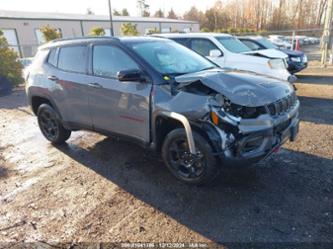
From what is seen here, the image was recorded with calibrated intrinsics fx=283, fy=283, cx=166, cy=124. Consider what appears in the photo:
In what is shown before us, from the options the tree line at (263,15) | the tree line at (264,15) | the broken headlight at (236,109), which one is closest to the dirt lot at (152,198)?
the broken headlight at (236,109)

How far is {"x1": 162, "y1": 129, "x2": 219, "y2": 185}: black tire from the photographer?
323 cm

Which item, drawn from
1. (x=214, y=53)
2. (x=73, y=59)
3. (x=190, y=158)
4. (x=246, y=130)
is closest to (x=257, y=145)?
(x=246, y=130)

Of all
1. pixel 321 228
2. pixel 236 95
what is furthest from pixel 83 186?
pixel 321 228

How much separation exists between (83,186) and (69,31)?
27.9 meters

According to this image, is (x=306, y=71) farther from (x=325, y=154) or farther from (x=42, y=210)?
(x=42, y=210)

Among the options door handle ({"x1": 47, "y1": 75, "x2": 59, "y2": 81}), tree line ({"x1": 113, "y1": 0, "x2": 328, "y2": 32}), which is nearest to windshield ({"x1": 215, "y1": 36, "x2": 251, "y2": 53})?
door handle ({"x1": 47, "y1": 75, "x2": 59, "y2": 81})

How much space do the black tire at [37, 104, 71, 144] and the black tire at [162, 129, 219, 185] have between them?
238cm

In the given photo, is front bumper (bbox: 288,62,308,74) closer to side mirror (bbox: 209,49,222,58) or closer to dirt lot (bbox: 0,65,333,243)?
side mirror (bbox: 209,49,222,58)

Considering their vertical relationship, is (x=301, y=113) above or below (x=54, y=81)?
below

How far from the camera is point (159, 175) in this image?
12.9ft

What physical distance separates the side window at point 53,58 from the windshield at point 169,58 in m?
1.60

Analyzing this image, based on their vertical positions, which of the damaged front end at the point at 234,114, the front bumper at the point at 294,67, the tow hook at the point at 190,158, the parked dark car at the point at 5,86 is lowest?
the parked dark car at the point at 5,86

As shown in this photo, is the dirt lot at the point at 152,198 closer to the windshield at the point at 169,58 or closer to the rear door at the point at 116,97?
the rear door at the point at 116,97

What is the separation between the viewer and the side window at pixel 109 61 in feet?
12.6
